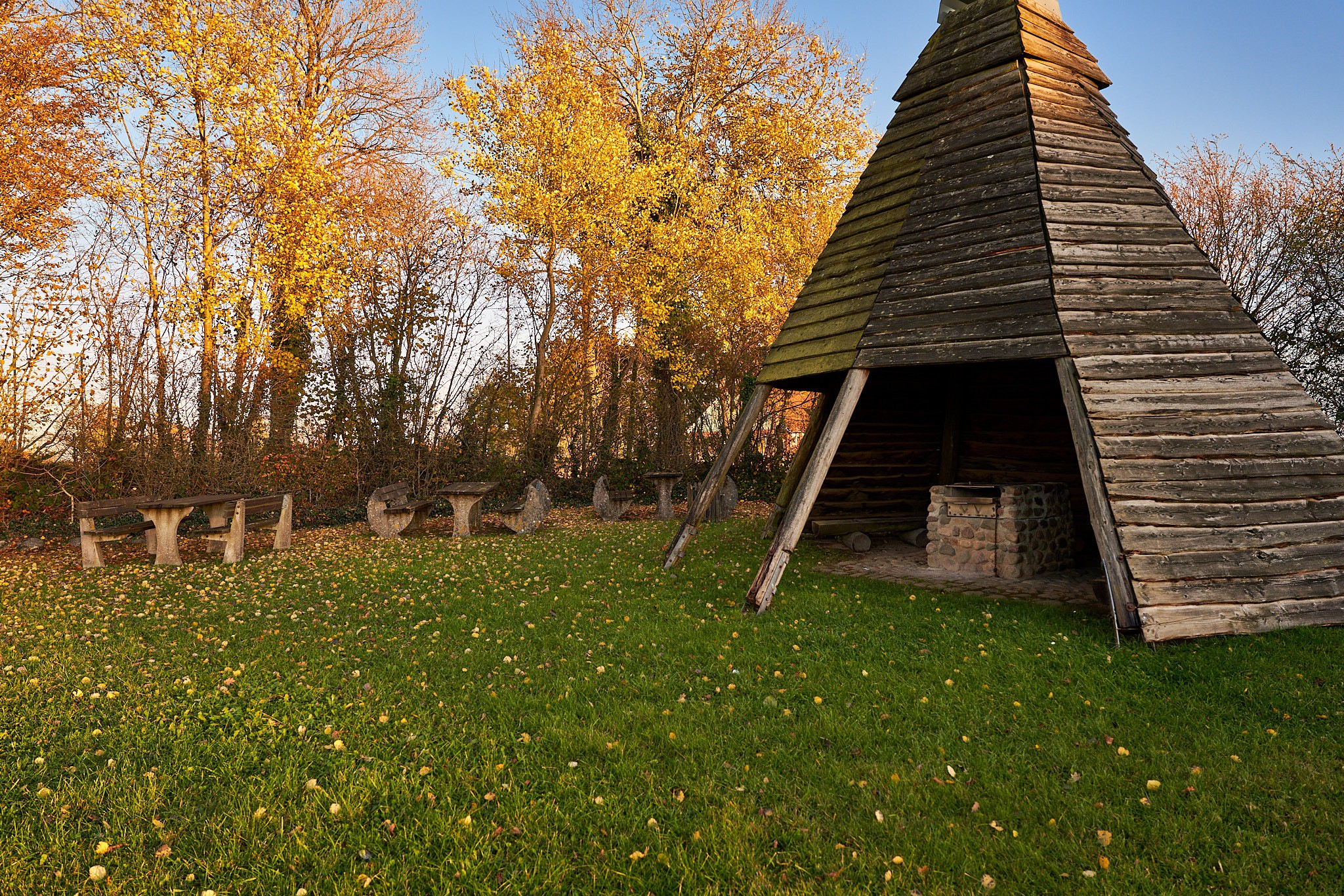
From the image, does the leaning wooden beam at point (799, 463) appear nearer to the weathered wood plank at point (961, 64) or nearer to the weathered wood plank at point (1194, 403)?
the weathered wood plank at point (961, 64)

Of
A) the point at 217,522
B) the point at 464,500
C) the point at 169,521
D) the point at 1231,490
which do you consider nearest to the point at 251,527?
the point at 217,522

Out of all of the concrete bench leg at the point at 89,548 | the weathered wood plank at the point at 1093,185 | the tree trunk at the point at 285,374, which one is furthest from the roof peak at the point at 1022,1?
the concrete bench leg at the point at 89,548

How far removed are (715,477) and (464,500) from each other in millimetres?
5392

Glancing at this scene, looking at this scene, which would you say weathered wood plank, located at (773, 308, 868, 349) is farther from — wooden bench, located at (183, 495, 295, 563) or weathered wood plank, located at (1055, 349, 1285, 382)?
wooden bench, located at (183, 495, 295, 563)

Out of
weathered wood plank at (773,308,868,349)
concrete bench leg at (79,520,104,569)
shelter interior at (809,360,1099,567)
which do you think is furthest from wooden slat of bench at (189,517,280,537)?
shelter interior at (809,360,1099,567)

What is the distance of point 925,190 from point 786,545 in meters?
4.26

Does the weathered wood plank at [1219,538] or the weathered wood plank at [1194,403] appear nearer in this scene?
the weathered wood plank at [1219,538]

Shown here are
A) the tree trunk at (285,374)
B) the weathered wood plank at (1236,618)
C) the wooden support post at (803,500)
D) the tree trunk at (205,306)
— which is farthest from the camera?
the tree trunk at (285,374)

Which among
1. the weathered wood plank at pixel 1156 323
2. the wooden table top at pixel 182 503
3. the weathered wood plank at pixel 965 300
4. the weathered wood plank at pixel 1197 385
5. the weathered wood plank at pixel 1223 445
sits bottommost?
the wooden table top at pixel 182 503

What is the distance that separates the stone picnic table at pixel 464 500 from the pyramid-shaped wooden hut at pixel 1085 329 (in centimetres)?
474

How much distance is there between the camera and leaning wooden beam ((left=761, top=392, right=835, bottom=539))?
10383 millimetres

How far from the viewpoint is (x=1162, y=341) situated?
6297mm

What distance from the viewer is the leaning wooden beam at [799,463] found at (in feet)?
34.1

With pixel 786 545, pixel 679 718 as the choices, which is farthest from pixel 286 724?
pixel 786 545
